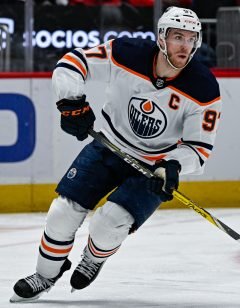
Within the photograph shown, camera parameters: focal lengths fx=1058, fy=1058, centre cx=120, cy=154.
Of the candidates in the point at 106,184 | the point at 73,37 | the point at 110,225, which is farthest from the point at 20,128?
the point at 110,225

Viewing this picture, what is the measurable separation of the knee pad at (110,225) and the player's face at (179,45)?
1.81ft

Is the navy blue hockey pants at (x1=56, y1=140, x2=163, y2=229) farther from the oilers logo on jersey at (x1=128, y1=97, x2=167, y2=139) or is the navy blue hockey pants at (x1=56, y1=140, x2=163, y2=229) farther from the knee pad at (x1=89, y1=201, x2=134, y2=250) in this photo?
the oilers logo on jersey at (x1=128, y1=97, x2=167, y2=139)

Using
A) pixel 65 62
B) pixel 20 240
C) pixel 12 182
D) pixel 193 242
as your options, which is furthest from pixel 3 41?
pixel 65 62

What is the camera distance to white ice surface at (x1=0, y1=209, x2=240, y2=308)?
377 centimetres

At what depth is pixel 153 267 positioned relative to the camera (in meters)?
4.65

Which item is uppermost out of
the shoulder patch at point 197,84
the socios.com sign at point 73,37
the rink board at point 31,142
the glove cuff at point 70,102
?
the shoulder patch at point 197,84

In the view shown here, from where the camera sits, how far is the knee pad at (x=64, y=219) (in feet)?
12.2

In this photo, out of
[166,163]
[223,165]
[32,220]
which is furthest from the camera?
[223,165]

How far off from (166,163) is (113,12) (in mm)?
3284

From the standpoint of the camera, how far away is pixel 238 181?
23.6 feet

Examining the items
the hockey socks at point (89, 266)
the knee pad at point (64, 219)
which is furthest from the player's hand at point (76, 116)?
the hockey socks at point (89, 266)

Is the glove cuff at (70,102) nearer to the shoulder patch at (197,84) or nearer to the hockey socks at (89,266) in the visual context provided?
the shoulder patch at (197,84)

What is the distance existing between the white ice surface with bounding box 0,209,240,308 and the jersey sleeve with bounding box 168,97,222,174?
50 centimetres

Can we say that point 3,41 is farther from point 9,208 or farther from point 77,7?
point 9,208
